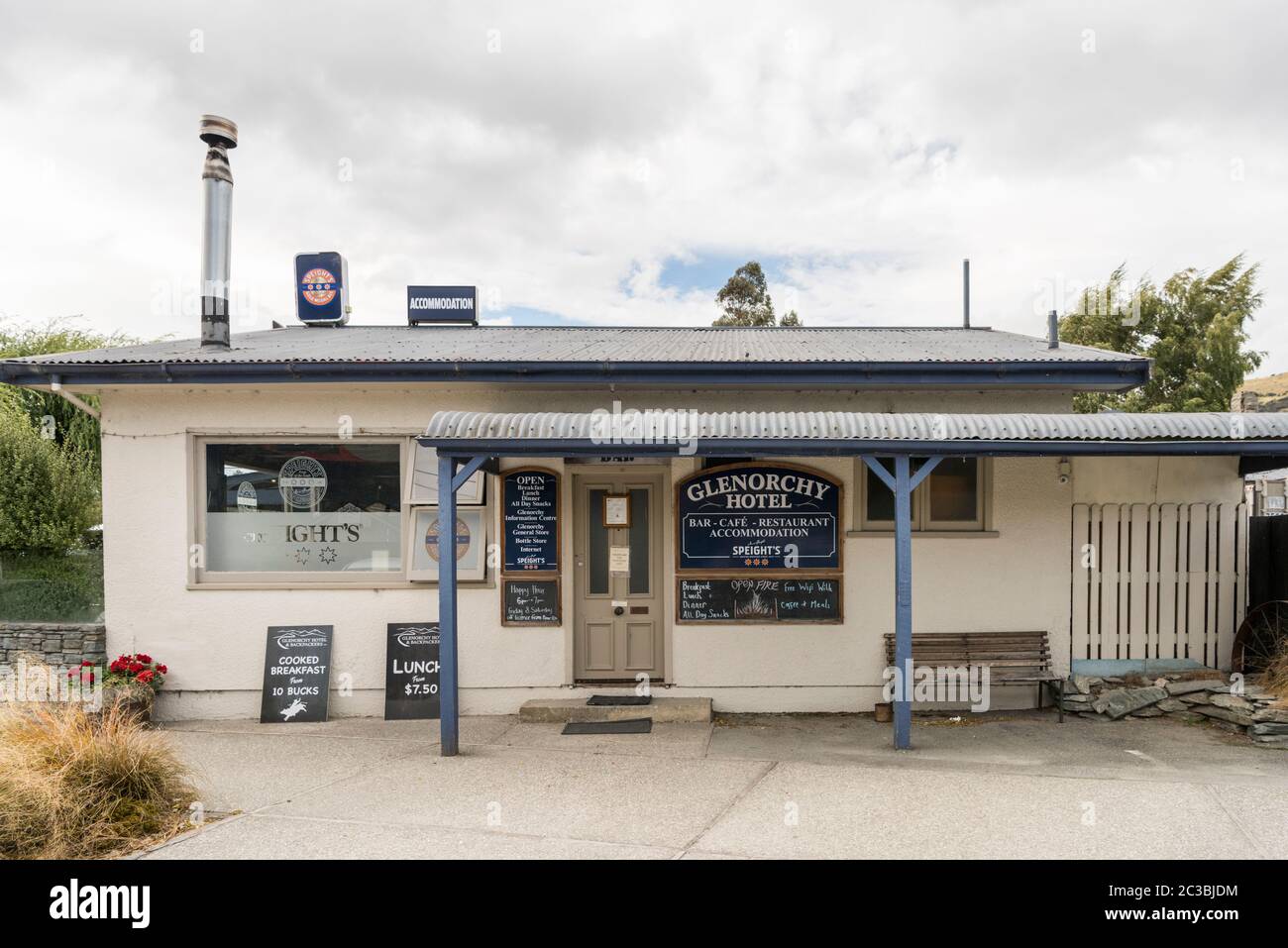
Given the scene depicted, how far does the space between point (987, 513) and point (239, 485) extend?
7.37 metres

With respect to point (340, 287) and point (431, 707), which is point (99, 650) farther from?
point (340, 287)

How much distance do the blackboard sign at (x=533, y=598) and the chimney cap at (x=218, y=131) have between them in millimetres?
5910

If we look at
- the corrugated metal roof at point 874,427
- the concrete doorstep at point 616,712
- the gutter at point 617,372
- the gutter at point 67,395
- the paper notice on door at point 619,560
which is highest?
the gutter at point 617,372

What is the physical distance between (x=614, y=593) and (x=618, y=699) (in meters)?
1.02

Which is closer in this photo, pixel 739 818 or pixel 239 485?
pixel 739 818

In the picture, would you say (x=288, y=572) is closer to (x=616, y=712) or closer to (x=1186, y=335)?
(x=616, y=712)

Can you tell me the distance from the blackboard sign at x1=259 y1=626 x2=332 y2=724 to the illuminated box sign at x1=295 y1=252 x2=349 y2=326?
5.41m

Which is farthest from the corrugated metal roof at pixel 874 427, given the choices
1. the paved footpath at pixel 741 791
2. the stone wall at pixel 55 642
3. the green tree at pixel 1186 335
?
the green tree at pixel 1186 335

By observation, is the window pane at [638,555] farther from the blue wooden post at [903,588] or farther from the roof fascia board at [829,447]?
the blue wooden post at [903,588]

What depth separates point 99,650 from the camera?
723 cm

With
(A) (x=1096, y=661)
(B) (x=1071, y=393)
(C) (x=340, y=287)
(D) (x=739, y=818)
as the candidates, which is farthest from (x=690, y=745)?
(C) (x=340, y=287)

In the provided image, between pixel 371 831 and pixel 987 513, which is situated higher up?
pixel 987 513

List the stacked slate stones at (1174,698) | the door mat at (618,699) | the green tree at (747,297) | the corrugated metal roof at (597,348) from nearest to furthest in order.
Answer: the stacked slate stones at (1174,698), the corrugated metal roof at (597,348), the door mat at (618,699), the green tree at (747,297)

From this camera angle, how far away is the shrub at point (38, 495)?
1084 centimetres
